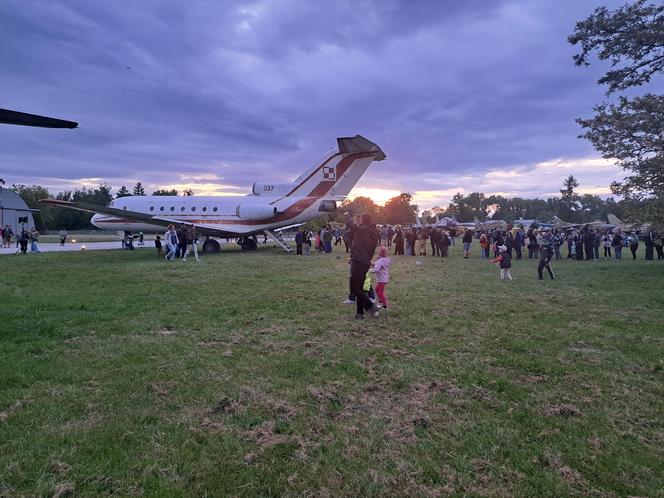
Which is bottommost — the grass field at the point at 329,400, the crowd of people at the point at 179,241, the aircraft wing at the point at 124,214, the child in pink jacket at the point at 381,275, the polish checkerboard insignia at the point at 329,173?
the grass field at the point at 329,400

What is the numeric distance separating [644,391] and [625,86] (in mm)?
14963

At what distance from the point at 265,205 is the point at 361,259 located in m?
17.9

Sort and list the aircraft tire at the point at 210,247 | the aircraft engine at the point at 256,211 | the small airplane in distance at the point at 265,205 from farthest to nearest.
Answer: the aircraft tire at the point at 210,247 → the aircraft engine at the point at 256,211 → the small airplane in distance at the point at 265,205

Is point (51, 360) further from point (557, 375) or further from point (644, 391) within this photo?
point (644, 391)

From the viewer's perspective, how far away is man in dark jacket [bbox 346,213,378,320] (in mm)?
7801

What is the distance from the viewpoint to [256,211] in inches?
974

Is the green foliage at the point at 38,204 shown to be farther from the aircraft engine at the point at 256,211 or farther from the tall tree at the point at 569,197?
the tall tree at the point at 569,197

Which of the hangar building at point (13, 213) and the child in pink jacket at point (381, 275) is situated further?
the hangar building at point (13, 213)

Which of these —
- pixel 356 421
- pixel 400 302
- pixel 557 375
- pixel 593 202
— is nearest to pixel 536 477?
pixel 356 421

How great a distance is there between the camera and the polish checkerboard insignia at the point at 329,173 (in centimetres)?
2397

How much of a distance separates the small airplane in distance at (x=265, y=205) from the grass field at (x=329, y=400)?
15441 millimetres

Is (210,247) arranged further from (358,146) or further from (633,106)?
(633,106)

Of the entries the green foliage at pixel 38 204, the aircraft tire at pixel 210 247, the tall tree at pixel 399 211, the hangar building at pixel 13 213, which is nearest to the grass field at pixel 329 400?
the aircraft tire at pixel 210 247

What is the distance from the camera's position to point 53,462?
3115mm
